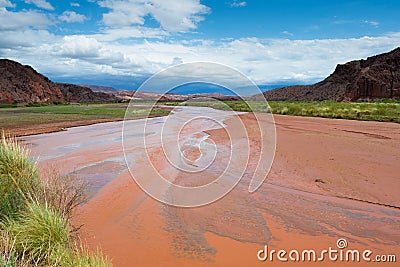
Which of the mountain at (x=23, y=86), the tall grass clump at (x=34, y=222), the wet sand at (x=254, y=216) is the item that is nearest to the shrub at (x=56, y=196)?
the tall grass clump at (x=34, y=222)

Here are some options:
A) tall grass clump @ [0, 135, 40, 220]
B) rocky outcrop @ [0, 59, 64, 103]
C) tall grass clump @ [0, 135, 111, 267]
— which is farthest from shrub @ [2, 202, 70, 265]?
rocky outcrop @ [0, 59, 64, 103]

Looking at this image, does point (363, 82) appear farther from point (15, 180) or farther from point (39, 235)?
point (39, 235)

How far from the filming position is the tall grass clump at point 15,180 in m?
4.65

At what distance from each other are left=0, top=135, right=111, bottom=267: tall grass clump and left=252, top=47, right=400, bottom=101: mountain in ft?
260

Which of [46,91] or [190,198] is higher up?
[46,91]

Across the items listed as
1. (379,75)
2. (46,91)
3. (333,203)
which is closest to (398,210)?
(333,203)

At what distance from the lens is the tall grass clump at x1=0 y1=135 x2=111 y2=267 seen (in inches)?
134

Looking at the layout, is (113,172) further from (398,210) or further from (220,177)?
(398,210)

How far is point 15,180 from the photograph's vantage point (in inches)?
206

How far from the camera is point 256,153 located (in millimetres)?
11742

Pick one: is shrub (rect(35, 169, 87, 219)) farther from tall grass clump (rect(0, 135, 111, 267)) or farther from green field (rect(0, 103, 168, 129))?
green field (rect(0, 103, 168, 129))

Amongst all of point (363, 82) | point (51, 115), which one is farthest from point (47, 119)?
point (363, 82)

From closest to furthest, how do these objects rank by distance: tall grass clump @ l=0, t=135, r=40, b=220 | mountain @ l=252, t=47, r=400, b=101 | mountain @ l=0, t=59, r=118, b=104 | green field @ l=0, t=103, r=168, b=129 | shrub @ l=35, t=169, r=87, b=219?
1. tall grass clump @ l=0, t=135, r=40, b=220
2. shrub @ l=35, t=169, r=87, b=219
3. green field @ l=0, t=103, r=168, b=129
4. mountain @ l=0, t=59, r=118, b=104
5. mountain @ l=252, t=47, r=400, b=101

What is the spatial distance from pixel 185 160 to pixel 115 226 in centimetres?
559
